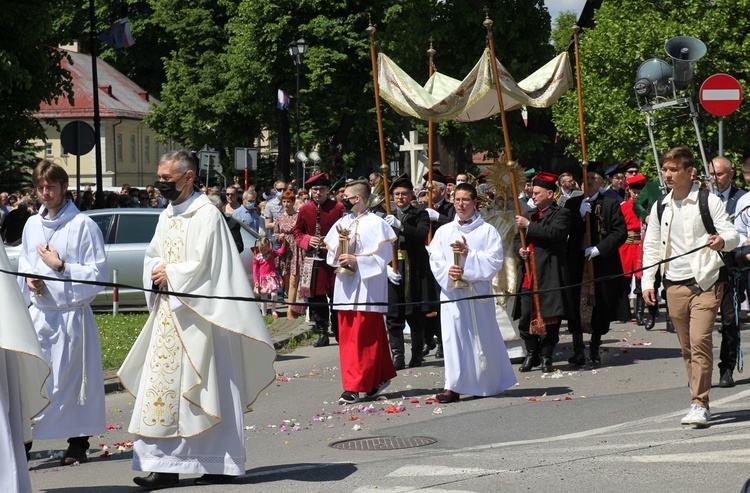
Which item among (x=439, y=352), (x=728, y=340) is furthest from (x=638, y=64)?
(x=728, y=340)

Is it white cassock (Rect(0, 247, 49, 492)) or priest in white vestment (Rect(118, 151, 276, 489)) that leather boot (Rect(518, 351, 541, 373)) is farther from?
white cassock (Rect(0, 247, 49, 492))

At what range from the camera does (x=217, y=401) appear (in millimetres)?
7445

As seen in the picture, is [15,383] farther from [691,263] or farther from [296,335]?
[296,335]

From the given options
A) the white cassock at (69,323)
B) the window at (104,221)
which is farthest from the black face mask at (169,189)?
the window at (104,221)

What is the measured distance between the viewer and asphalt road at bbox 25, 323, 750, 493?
7219 millimetres

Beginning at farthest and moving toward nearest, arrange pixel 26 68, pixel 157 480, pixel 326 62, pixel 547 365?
pixel 326 62
pixel 26 68
pixel 547 365
pixel 157 480

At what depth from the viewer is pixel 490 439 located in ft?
29.4

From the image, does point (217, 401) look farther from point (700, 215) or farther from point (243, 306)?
point (700, 215)

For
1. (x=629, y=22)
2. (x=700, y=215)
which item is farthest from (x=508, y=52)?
(x=700, y=215)

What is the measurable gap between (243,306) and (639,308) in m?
10.3

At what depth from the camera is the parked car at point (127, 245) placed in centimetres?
1873

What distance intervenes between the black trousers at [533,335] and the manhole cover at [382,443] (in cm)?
373

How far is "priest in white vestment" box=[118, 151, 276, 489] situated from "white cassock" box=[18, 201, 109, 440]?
3.05ft

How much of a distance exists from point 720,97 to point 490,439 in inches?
348
